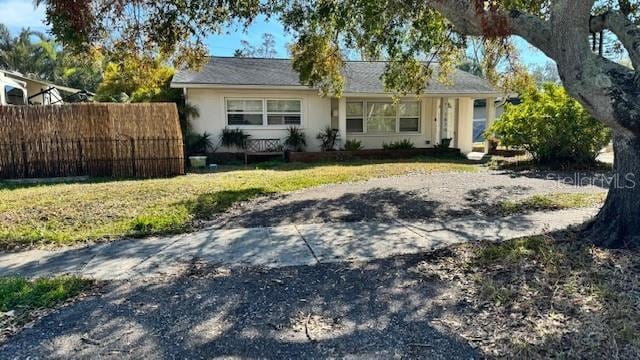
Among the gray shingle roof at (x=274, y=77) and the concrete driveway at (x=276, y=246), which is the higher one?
the gray shingle roof at (x=274, y=77)

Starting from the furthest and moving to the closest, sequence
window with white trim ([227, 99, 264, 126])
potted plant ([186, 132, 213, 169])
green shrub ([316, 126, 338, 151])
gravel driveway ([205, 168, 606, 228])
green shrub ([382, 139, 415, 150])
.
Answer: green shrub ([382, 139, 415, 150])
green shrub ([316, 126, 338, 151])
window with white trim ([227, 99, 264, 126])
potted plant ([186, 132, 213, 169])
gravel driveway ([205, 168, 606, 228])

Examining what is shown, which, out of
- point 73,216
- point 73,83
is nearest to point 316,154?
point 73,216

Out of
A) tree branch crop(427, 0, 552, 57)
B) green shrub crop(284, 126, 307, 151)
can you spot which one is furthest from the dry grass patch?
green shrub crop(284, 126, 307, 151)

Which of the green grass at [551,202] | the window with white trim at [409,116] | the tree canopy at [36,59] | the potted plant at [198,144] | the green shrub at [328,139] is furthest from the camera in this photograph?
the tree canopy at [36,59]

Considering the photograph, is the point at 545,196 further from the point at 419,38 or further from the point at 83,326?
the point at 83,326

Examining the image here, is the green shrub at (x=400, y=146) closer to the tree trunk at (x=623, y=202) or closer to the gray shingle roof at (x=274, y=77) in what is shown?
the gray shingle roof at (x=274, y=77)

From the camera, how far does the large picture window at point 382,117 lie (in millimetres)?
18562

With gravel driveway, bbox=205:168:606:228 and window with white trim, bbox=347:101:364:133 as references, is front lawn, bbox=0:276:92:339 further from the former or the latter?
window with white trim, bbox=347:101:364:133

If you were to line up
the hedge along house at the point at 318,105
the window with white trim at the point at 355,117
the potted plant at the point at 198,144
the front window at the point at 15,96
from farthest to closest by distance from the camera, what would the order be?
1. the window with white trim at the point at 355,117
2. the front window at the point at 15,96
3. the hedge along house at the point at 318,105
4. the potted plant at the point at 198,144

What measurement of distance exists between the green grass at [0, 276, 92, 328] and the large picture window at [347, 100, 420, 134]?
15.1m

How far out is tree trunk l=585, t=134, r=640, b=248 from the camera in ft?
14.8


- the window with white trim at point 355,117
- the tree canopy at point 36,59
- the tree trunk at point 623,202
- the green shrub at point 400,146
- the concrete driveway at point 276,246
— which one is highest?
the tree canopy at point 36,59

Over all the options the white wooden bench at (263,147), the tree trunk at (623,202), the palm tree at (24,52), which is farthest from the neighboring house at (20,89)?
the palm tree at (24,52)

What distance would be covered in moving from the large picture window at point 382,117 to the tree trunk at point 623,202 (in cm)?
1408
